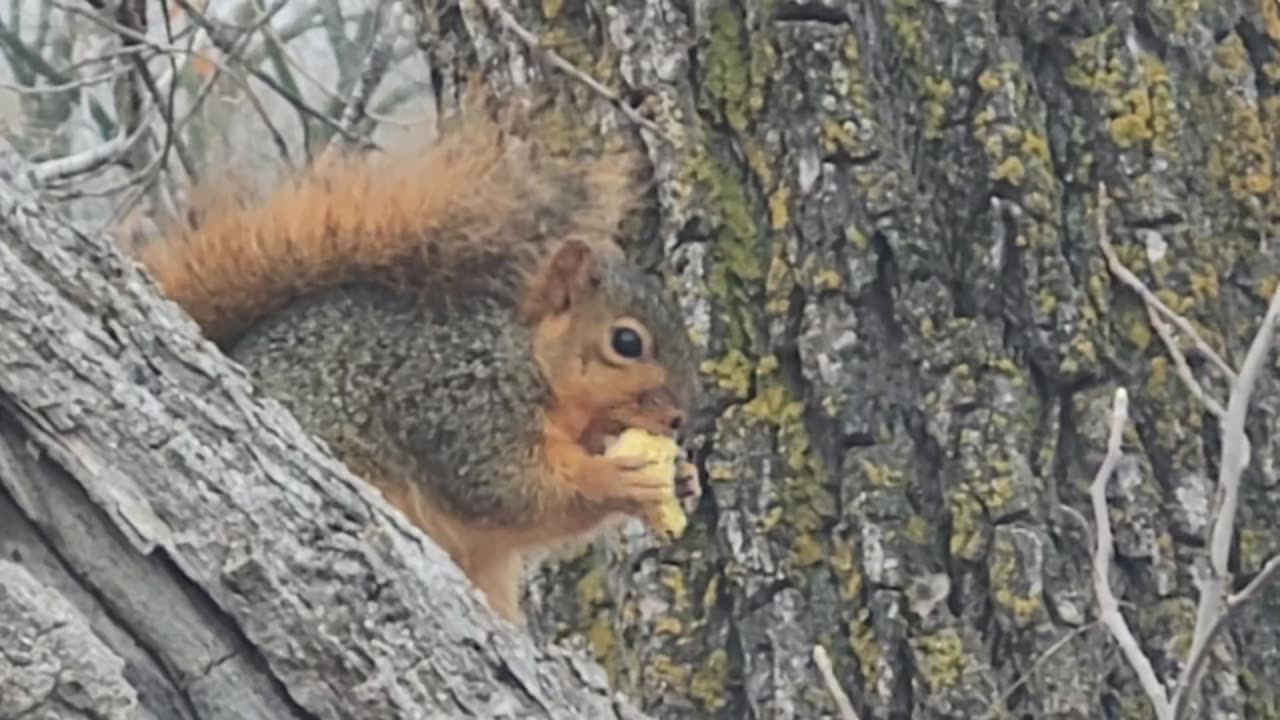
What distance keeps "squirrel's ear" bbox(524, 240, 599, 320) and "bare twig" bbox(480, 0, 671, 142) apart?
113mm

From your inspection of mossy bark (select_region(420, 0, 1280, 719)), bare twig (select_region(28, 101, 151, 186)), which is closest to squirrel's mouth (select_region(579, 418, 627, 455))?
mossy bark (select_region(420, 0, 1280, 719))

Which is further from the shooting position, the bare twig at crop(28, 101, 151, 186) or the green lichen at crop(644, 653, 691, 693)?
the bare twig at crop(28, 101, 151, 186)

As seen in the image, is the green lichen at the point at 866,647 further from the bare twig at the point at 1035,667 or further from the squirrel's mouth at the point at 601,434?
the squirrel's mouth at the point at 601,434

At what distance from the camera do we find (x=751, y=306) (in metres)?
1.69

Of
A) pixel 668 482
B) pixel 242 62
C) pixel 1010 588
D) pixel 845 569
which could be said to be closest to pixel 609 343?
pixel 668 482

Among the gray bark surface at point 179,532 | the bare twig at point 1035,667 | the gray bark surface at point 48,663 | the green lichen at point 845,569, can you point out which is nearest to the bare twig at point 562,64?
the green lichen at point 845,569

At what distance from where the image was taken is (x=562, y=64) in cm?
158

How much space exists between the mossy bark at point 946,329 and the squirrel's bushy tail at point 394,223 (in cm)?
10

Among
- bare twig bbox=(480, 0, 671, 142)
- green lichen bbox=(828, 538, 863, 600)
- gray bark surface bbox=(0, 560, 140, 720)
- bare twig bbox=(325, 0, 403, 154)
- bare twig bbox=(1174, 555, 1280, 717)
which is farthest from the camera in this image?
bare twig bbox=(325, 0, 403, 154)

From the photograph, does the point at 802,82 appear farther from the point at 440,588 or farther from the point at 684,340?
the point at 440,588

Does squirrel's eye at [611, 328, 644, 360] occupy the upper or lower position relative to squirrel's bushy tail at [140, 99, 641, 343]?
lower

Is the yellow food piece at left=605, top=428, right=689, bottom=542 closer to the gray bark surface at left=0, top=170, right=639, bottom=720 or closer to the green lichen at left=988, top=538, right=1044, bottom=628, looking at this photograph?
the green lichen at left=988, top=538, right=1044, bottom=628

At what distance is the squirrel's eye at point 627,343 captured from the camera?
1.73 metres

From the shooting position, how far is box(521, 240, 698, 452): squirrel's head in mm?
1700
